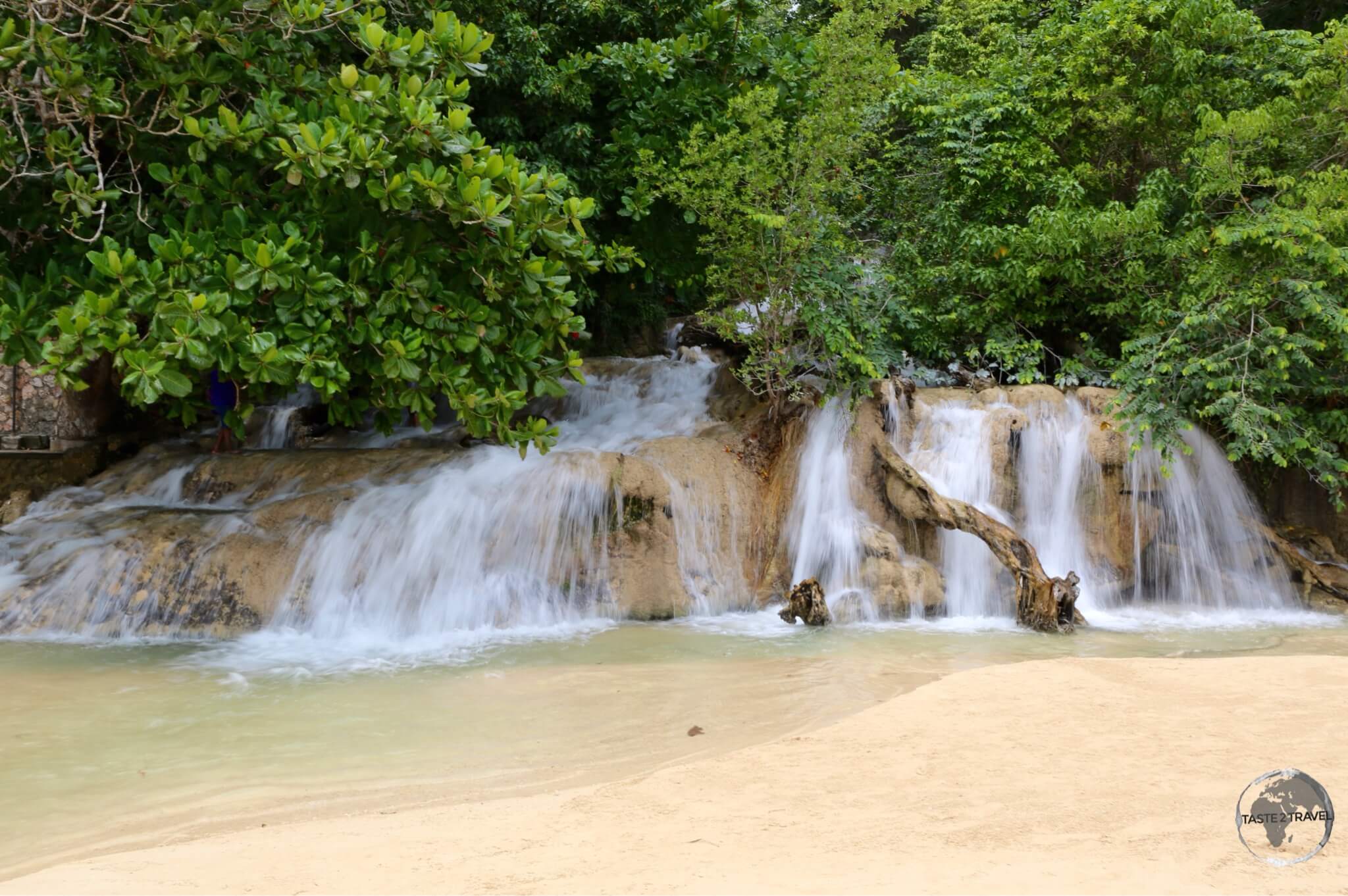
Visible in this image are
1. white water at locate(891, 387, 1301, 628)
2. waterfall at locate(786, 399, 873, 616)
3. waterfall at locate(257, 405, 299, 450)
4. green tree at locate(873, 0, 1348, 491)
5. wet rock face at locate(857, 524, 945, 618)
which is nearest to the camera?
wet rock face at locate(857, 524, 945, 618)

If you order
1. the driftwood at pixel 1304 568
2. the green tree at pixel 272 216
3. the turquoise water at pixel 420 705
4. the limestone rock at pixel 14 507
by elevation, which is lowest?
the turquoise water at pixel 420 705

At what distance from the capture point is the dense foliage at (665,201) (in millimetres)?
7316

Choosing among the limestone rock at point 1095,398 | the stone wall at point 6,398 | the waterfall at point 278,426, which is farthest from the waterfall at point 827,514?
the stone wall at point 6,398

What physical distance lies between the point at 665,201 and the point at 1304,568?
24.9ft

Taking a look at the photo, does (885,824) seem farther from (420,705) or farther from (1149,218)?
(1149,218)

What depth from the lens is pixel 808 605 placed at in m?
8.56

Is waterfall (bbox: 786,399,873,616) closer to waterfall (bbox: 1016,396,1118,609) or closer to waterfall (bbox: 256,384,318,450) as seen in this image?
waterfall (bbox: 1016,396,1118,609)

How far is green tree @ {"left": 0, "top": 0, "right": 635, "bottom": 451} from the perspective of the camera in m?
7.04

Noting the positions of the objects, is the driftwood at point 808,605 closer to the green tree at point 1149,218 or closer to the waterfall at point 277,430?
the green tree at point 1149,218

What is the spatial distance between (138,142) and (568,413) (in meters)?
5.83

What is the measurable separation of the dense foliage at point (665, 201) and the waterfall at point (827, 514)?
0.64 m

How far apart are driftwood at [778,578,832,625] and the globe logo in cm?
537

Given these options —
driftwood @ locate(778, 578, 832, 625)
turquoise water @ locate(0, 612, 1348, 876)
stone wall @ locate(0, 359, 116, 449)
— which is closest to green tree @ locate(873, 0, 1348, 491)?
turquoise water @ locate(0, 612, 1348, 876)

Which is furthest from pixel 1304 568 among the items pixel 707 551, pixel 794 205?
pixel 794 205
